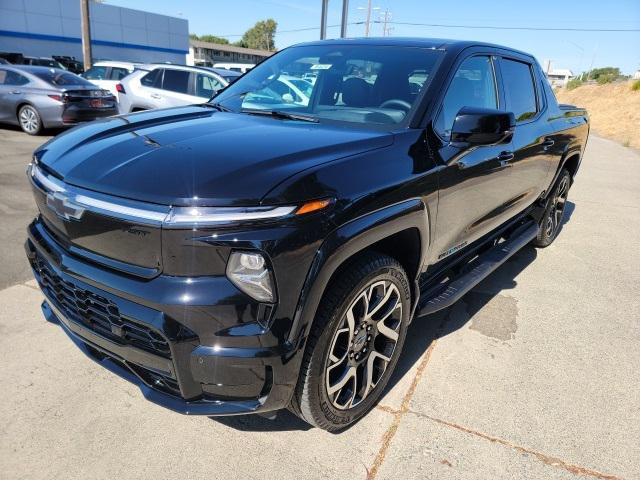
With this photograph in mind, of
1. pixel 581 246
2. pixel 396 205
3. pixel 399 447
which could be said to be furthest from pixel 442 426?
pixel 581 246

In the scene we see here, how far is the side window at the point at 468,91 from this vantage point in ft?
9.07

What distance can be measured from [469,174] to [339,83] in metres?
1.00

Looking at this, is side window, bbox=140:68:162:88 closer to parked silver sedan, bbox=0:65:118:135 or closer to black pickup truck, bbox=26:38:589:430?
parked silver sedan, bbox=0:65:118:135

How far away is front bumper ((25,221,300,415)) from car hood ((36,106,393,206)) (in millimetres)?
334

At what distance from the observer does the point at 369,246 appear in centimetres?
231

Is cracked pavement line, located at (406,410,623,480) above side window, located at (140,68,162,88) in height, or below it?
below

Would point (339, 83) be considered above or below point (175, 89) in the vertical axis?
above

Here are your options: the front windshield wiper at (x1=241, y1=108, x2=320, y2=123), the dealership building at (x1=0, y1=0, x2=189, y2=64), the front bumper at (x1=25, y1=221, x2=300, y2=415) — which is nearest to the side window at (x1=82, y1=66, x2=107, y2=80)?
the front windshield wiper at (x1=241, y1=108, x2=320, y2=123)

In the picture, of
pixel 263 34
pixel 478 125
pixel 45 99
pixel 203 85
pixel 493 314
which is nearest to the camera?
pixel 478 125

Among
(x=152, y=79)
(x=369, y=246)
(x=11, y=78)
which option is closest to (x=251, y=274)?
(x=369, y=246)

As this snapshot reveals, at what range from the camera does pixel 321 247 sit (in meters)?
1.89

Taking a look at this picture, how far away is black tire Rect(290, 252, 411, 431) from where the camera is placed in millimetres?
2059

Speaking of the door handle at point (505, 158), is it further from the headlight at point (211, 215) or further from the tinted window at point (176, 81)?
the tinted window at point (176, 81)

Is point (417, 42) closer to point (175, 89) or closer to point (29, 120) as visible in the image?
point (175, 89)
